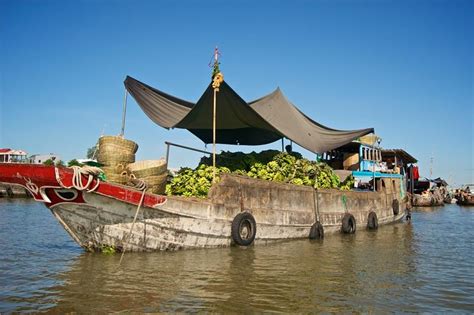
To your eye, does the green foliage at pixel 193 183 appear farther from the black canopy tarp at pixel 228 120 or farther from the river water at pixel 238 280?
the river water at pixel 238 280

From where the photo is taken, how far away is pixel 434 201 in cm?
4594

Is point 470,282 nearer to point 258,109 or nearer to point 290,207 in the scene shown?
point 290,207

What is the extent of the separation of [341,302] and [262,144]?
478 inches

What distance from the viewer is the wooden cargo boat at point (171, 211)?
835 cm

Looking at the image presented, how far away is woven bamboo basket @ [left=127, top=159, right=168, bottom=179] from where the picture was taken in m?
9.94

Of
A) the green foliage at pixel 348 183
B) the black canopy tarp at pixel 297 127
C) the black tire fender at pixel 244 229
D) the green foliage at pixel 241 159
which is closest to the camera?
the black tire fender at pixel 244 229

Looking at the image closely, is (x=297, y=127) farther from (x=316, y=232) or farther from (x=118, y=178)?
(x=118, y=178)

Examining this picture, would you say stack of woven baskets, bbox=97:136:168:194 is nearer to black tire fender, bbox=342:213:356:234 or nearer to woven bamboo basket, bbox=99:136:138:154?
woven bamboo basket, bbox=99:136:138:154

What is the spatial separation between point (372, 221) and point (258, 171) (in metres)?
7.95

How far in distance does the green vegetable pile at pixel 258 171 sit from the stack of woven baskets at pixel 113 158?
2.29 m


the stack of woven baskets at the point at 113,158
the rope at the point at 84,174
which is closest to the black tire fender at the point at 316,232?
the stack of woven baskets at the point at 113,158

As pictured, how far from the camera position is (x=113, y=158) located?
1008 cm

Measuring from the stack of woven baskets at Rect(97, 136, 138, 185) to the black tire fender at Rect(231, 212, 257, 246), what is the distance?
10.7 ft

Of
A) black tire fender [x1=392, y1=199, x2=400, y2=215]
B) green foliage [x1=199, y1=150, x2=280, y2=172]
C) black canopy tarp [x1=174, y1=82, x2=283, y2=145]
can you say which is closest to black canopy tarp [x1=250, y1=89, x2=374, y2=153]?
black canopy tarp [x1=174, y1=82, x2=283, y2=145]
